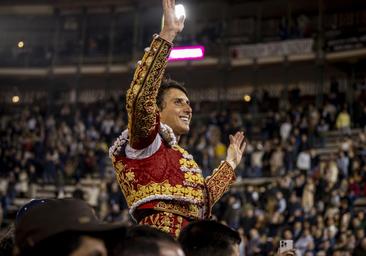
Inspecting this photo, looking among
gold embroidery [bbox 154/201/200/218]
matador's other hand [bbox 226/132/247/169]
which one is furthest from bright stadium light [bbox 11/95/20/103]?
gold embroidery [bbox 154/201/200/218]

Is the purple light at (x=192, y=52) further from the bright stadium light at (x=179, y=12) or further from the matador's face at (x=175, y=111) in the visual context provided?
the bright stadium light at (x=179, y=12)

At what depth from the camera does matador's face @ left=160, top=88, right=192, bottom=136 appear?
13.8ft

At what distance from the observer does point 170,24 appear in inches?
153

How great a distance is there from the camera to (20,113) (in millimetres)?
27891

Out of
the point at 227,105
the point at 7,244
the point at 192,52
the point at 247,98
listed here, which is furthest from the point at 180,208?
the point at 227,105

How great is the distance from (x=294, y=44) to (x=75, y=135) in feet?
26.2

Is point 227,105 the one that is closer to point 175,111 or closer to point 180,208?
point 175,111

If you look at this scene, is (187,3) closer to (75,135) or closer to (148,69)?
(75,135)

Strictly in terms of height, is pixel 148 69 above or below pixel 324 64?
below

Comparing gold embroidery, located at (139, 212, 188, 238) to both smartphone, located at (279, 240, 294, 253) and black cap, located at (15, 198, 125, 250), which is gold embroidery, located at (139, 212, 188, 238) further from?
black cap, located at (15, 198, 125, 250)

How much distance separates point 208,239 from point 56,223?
81 centimetres

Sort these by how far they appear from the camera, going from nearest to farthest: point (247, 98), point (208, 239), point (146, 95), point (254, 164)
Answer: point (208, 239), point (146, 95), point (254, 164), point (247, 98)

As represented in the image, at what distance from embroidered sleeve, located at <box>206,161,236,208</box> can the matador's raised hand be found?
943 millimetres

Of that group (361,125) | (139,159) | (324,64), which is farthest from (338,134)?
(139,159)
